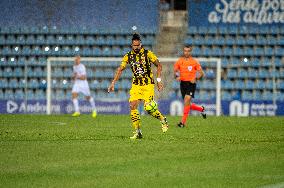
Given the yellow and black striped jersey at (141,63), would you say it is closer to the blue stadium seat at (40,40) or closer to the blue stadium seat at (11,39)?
the blue stadium seat at (40,40)

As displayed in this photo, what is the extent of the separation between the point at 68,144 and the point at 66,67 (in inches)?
757

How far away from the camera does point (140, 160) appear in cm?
1067

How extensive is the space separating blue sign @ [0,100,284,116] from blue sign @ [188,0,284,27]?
15.4ft

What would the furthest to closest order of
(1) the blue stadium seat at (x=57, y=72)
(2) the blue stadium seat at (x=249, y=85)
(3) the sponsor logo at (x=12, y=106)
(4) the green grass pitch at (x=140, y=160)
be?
(2) the blue stadium seat at (x=249, y=85), (1) the blue stadium seat at (x=57, y=72), (3) the sponsor logo at (x=12, y=106), (4) the green grass pitch at (x=140, y=160)

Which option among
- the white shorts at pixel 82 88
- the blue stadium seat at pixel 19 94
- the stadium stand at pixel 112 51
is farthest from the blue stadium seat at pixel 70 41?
the white shorts at pixel 82 88

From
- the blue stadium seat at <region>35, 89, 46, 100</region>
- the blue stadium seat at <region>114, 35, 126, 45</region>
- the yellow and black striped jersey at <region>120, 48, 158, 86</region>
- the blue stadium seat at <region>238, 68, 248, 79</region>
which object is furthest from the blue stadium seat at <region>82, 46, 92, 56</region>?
the yellow and black striped jersey at <region>120, 48, 158, 86</region>

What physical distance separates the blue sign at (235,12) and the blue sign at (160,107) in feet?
15.4

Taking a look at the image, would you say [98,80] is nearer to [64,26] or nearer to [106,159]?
[64,26]

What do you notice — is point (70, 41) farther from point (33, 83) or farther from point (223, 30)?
point (223, 30)

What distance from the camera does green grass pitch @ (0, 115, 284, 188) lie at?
27.9ft

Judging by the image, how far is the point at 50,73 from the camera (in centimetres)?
3116

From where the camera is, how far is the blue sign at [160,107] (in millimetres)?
30562

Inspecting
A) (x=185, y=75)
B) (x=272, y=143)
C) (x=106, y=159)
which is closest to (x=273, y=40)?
(x=185, y=75)

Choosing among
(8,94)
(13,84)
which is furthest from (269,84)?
(8,94)
